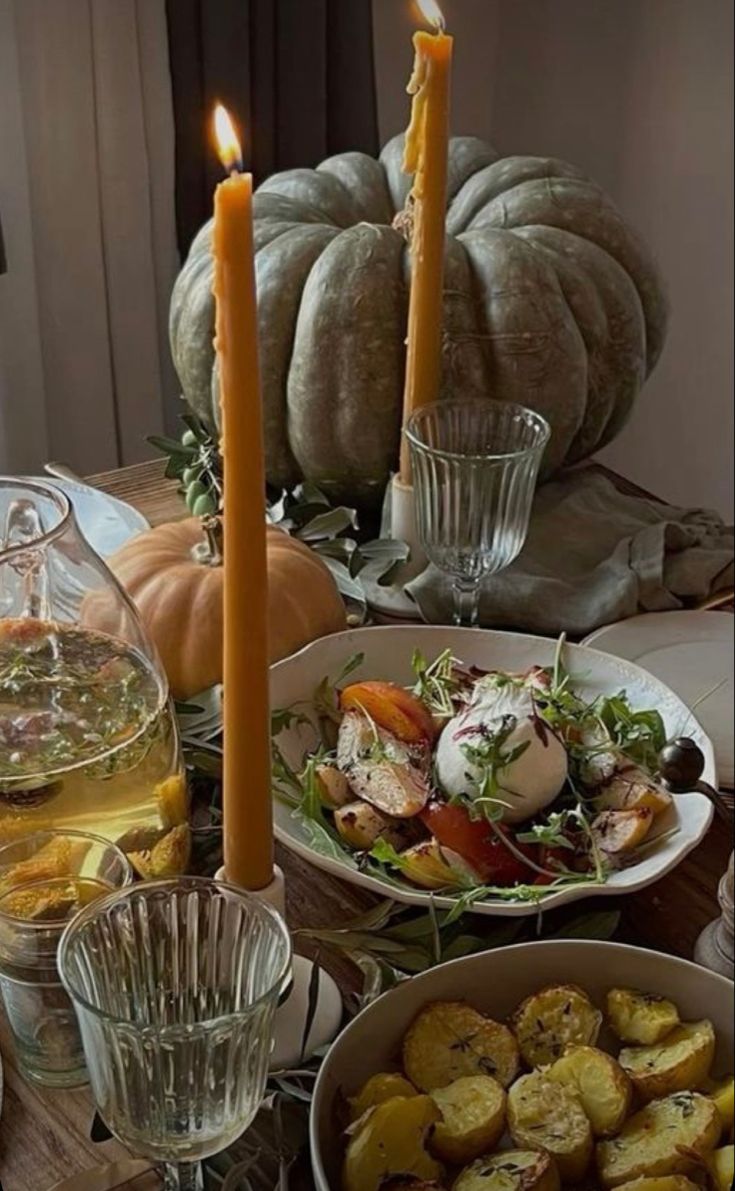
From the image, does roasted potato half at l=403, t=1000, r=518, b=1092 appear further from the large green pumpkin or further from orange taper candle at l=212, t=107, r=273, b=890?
the large green pumpkin

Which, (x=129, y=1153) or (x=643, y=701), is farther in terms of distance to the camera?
(x=643, y=701)

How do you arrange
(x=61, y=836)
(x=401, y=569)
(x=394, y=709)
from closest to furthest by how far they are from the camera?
(x=61, y=836)
(x=394, y=709)
(x=401, y=569)

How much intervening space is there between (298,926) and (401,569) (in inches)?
12.7

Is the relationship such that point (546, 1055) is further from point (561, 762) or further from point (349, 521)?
point (349, 521)

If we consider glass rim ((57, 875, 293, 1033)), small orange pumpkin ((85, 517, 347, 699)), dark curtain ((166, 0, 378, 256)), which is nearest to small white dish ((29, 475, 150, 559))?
small orange pumpkin ((85, 517, 347, 699))

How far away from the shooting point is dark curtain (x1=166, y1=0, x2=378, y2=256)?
157 cm

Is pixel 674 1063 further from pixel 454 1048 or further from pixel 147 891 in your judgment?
pixel 147 891

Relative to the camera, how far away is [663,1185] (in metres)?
0.52

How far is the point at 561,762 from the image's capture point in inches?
27.8

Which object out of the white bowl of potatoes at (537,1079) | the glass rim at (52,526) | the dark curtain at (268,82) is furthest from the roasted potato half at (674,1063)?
the dark curtain at (268,82)

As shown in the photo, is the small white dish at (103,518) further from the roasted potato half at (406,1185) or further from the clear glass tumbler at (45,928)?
the roasted potato half at (406,1185)

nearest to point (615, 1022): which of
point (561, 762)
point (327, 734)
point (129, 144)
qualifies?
point (561, 762)

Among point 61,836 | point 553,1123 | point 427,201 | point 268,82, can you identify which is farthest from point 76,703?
point 268,82

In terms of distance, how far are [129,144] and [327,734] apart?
1.00 m
